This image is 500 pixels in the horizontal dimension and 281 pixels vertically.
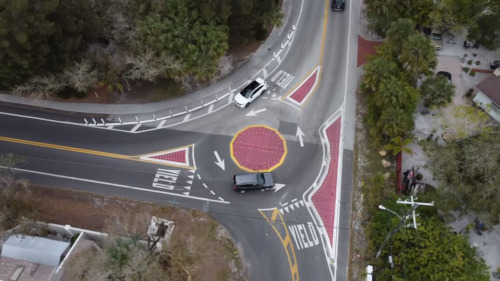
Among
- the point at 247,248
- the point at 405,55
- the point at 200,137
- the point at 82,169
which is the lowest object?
the point at 247,248

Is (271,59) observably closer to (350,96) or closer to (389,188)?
(350,96)

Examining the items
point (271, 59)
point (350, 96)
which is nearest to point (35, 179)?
point (271, 59)

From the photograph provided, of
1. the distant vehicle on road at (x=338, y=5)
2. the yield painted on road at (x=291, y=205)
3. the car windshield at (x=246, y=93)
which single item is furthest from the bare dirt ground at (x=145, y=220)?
the distant vehicle on road at (x=338, y=5)

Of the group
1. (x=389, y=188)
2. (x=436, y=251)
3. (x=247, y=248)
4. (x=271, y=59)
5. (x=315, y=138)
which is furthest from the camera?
(x=271, y=59)

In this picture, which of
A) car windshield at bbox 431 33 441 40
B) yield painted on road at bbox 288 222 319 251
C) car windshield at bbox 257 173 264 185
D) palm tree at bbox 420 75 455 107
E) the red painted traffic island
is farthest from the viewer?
car windshield at bbox 431 33 441 40

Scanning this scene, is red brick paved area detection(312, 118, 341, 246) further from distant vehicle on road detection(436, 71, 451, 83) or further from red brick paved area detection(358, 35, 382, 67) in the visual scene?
distant vehicle on road detection(436, 71, 451, 83)

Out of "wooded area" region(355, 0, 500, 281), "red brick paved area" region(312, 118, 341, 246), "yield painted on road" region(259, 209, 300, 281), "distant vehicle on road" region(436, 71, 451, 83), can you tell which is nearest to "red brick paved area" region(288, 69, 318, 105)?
"red brick paved area" region(312, 118, 341, 246)

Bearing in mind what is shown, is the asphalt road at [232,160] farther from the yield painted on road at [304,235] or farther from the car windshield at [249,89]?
the car windshield at [249,89]
